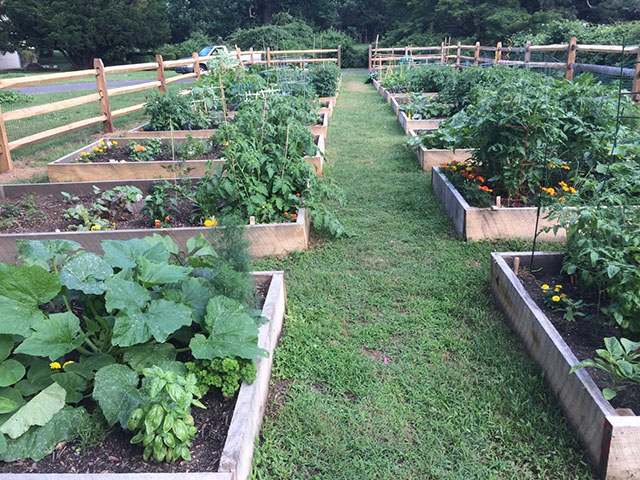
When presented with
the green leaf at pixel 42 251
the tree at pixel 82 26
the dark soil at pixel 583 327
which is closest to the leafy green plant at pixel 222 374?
the green leaf at pixel 42 251

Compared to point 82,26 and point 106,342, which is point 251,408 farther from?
point 82,26

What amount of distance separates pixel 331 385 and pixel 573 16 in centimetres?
3057

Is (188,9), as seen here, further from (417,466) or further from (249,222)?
(417,466)

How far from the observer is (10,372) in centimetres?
206

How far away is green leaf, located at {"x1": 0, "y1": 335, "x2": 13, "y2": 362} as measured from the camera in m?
2.09

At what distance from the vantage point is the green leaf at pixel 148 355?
2.20 metres

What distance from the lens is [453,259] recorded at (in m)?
4.02

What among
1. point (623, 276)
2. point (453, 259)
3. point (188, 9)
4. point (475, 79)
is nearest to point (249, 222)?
point (453, 259)

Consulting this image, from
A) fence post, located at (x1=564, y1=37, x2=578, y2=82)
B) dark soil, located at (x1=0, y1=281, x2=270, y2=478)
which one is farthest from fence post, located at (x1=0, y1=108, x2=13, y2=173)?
fence post, located at (x1=564, y1=37, x2=578, y2=82)

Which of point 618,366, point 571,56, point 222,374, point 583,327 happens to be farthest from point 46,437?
point 571,56

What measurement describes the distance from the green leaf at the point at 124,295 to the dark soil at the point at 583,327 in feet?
7.06

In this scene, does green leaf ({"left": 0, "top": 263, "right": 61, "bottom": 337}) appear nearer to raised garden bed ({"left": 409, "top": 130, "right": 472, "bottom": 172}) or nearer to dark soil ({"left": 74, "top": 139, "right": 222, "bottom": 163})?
dark soil ({"left": 74, "top": 139, "right": 222, "bottom": 163})

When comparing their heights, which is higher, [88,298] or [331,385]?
[88,298]

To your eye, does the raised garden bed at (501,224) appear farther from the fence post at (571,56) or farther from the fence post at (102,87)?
the fence post at (102,87)
